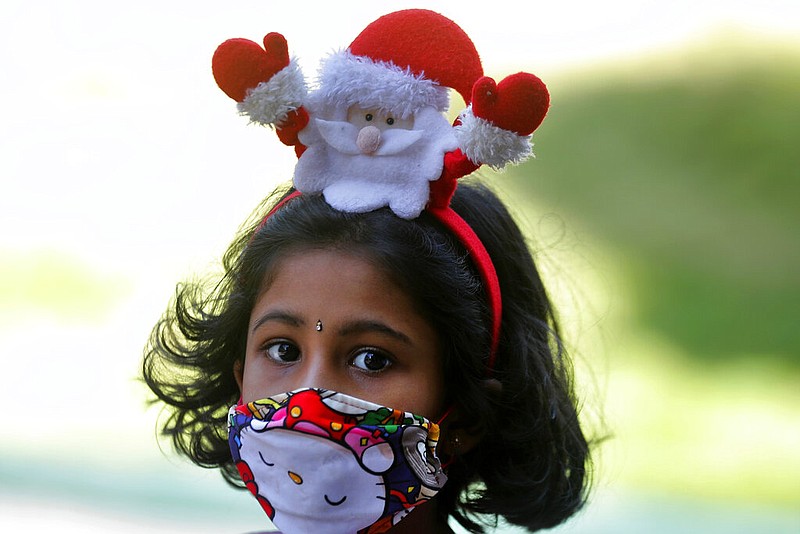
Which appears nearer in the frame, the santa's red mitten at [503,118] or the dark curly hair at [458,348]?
the santa's red mitten at [503,118]

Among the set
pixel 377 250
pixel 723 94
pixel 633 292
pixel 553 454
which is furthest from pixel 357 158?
pixel 723 94

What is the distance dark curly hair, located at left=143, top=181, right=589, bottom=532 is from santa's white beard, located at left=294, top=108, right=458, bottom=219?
0.17 ft

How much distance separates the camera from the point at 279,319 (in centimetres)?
196

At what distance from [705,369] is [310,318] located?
132 inches

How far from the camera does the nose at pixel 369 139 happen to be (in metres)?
1.89

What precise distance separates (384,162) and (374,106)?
106mm

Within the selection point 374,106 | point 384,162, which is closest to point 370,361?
point 384,162

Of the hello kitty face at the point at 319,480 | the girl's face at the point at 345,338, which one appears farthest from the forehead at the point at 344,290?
the hello kitty face at the point at 319,480

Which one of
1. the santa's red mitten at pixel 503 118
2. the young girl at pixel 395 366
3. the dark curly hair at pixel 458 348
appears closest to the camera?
the santa's red mitten at pixel 503 118

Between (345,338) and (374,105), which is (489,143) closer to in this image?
(374,105)

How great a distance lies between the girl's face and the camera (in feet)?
6.18

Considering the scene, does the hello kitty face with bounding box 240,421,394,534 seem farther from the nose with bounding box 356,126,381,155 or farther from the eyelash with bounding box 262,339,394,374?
the nose with bounding box 356,126,381,155

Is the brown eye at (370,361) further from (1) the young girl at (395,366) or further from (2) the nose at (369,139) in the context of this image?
(2) the nose at (369,139)

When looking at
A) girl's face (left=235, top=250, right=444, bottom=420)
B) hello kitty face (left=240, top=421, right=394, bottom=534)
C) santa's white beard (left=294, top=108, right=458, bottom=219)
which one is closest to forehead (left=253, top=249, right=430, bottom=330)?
girl's face (left=235, top=250, right=444, bottom=420)
